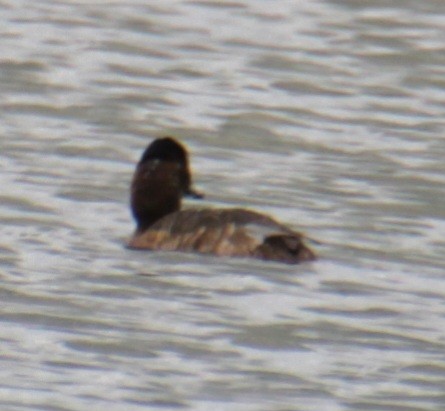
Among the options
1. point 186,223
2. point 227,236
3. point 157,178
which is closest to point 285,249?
point 227,236

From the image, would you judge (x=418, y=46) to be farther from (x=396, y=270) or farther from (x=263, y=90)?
(x=396, y=270)

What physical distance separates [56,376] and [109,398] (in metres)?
0.38

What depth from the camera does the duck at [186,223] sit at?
11.6 meters

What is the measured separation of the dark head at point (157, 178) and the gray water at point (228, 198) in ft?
0.63

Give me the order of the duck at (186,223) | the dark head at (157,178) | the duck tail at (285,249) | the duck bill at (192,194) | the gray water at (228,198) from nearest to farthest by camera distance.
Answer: the gray water at (228,198), the duck tail at (285,249), the duck at (186,223), the dark head at (157,178), the duck bill at (192,194)

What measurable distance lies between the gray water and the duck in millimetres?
89

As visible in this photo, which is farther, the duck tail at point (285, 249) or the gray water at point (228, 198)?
the duck tail at point (285, 249)

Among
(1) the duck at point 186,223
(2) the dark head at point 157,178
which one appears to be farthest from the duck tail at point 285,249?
(2) the dark head at point 157,178

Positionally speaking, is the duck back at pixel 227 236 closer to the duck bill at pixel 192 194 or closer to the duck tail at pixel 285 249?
the duck tail at pixel 285 249

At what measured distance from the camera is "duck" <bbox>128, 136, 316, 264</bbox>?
11555mm

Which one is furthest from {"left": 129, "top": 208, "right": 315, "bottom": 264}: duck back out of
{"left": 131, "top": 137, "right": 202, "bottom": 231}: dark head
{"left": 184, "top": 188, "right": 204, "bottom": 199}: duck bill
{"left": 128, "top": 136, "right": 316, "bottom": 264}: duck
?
{"left": 184, "top": 188, "right": 204, "bottom": 199}: duck bill

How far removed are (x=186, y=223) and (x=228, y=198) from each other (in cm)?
148

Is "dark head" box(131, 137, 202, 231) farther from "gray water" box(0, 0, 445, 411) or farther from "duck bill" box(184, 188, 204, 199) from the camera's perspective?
"gray water" box(0, 0, 445, 411)

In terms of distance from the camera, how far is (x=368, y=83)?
55.8 feet
